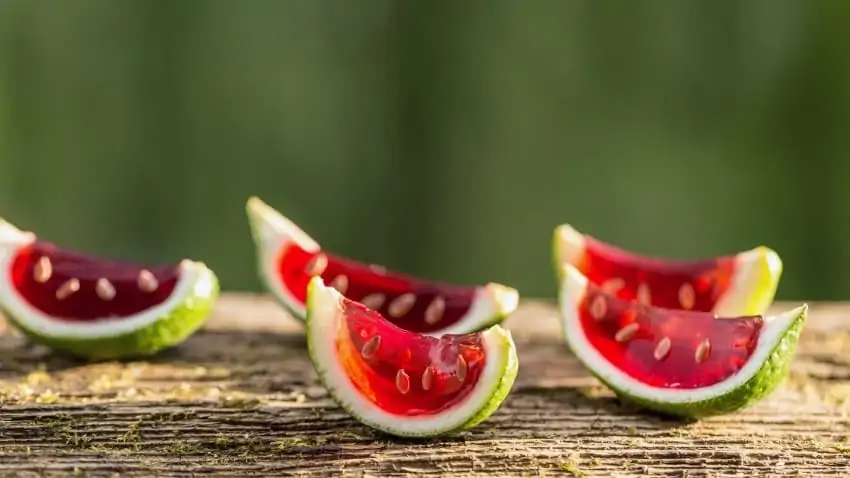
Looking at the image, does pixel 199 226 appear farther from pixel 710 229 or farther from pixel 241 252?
pixel 710 229

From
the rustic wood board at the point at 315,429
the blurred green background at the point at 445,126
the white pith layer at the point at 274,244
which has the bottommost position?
the rustic wood board at the point at 315,429

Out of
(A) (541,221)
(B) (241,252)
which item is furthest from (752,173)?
(B) (241,252)

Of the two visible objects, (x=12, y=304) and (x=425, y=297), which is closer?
(x=12, y=304)

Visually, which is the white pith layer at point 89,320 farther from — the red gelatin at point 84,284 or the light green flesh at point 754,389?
the light green flesh at point 754,389

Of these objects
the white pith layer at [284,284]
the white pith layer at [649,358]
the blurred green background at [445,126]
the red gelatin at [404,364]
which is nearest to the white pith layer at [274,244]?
the white pith layer at [284,284]

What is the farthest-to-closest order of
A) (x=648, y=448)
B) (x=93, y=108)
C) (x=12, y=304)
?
(x=93, y=108), (x=12, y=304), (x=648, y=448)
